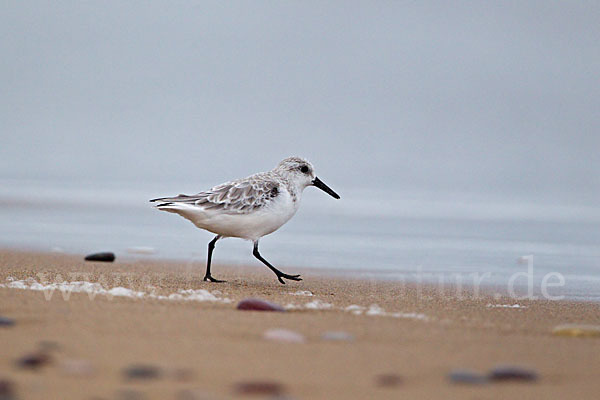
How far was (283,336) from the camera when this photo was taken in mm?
2834

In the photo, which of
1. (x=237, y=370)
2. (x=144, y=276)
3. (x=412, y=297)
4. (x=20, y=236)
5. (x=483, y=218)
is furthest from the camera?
(x=483, y=218)

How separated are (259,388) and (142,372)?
35 centimetres

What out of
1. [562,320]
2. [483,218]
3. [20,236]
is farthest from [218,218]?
[483,218]

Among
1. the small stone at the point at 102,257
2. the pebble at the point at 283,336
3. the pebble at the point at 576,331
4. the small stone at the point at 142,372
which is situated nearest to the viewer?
the small stone at the point at 142,372

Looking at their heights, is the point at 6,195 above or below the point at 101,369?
above

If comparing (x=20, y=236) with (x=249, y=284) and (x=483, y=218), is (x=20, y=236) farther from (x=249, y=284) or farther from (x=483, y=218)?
(x=483, y=218)

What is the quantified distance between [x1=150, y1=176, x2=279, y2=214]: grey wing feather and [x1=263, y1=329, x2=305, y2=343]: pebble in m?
2.81

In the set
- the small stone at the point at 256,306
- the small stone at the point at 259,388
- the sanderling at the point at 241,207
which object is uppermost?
the sanderling at the point at 241,207

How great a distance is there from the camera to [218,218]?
562 centimetres

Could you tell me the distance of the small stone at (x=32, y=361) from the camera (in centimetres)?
227

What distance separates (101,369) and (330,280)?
378 centimetres

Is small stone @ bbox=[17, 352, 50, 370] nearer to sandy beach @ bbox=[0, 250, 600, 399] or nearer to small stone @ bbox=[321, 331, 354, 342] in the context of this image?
sandy beach @ bbox=[0, 250, 600, 399]

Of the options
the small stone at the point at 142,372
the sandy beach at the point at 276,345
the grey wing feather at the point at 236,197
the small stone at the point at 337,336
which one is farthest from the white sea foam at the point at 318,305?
the small stone at the point at 142,372

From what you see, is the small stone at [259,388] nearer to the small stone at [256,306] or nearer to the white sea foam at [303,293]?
the small stone at [256,306]
